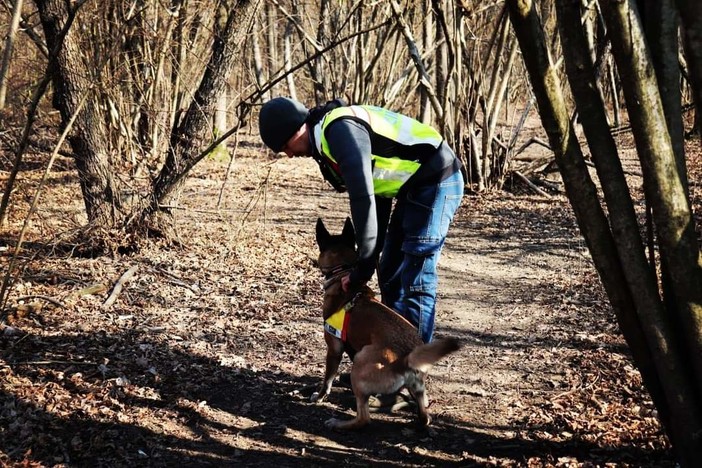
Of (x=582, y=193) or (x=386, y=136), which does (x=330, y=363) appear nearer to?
(x=386, y=136)

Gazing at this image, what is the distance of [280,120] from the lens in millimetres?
4195

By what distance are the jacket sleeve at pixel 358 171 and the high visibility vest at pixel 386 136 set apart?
0.07 m

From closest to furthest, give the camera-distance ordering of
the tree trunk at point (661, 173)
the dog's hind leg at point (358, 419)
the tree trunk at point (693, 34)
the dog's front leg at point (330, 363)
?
the tree trunk at point (693, 34) → the tree trunk at point (661, 173) → the dog's hind leg at point (358, 419) → the dog's front leg at point (330, 363)

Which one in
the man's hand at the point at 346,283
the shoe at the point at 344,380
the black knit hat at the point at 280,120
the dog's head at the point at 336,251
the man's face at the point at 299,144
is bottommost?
the shoe at the point at 344,380

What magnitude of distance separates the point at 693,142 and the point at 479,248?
8981 millimetres

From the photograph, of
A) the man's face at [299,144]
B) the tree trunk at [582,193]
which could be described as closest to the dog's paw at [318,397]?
the man's face at [299,144]

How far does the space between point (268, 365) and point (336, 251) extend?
1.40 m

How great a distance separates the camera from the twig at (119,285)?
21.7 feet

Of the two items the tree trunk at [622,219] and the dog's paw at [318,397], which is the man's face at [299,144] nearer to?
the tree trunk at [622,219]

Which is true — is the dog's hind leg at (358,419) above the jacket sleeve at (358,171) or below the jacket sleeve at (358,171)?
below

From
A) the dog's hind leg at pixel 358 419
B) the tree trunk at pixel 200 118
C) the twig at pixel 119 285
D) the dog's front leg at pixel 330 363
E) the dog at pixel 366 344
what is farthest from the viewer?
the tree trunk at pixel 200 118

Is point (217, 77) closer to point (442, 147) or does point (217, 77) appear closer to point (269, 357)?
point (269, 357)

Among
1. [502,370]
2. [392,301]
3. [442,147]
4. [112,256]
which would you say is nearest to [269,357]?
[392,301]

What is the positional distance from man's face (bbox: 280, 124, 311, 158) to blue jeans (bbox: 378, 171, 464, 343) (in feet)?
2.52
